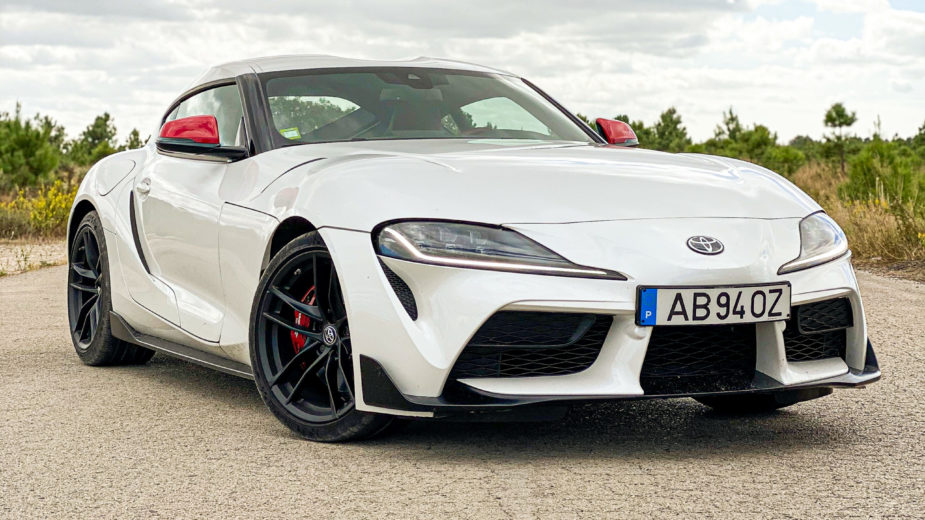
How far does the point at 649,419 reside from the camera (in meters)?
4.57

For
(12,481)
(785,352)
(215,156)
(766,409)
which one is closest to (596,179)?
(785,352)

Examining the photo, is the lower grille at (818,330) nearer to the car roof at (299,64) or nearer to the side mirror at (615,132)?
the side mirror at (615,132)

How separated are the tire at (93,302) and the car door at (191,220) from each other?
0.60 metres

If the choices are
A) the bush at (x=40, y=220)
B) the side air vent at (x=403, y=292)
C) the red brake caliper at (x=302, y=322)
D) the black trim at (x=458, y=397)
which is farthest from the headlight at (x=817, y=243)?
the bush at (x=40, y=220)

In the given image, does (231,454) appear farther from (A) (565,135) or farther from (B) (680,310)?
(A) (565,135)

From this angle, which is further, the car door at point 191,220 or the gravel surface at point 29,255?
the gravel surface at point 29,255

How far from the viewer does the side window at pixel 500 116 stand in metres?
5.36

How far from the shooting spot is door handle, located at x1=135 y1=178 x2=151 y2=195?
215 inches

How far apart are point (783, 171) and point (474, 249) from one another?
2997cm

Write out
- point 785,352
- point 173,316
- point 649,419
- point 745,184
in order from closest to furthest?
point 785,352 < point 745,184 < point 649,419 < point 173,316

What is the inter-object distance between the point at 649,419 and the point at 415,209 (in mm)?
1411

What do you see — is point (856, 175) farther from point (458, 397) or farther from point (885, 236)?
point (458, 397)

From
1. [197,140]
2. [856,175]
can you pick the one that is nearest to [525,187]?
[197,140]

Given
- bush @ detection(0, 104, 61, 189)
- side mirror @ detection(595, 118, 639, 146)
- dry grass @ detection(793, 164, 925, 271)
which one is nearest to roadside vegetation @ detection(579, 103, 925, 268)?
dry grass @ detection(793, 164, 925, 271)
